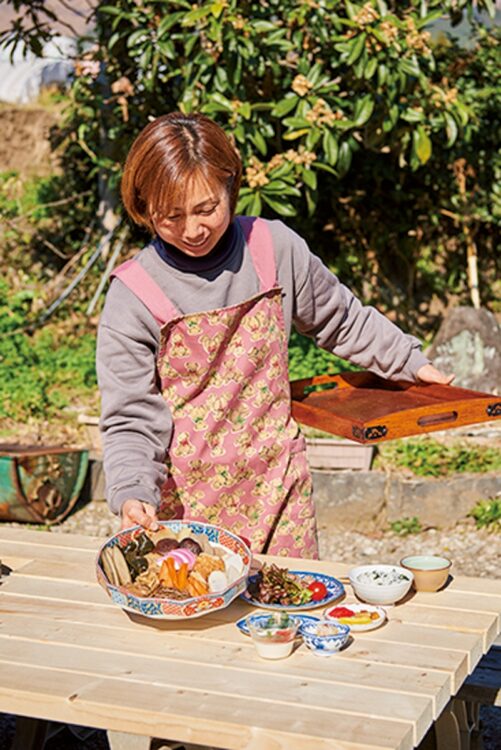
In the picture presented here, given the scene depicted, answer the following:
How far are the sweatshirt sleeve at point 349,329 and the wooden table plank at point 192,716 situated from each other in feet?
3.96

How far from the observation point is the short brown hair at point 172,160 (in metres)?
2.76

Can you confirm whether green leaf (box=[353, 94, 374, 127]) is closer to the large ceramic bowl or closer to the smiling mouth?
the smiling mouth

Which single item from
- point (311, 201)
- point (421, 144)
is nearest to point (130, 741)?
point (311, 201)

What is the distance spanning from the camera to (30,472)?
609cm

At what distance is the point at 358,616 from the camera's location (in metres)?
2.69

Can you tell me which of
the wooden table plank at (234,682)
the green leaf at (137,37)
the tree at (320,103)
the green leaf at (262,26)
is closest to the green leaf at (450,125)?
the tree at (320,103)

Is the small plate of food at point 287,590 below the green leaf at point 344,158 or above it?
below

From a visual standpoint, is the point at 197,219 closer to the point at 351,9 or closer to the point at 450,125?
the point at 351,9

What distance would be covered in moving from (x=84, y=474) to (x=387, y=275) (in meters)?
3.15

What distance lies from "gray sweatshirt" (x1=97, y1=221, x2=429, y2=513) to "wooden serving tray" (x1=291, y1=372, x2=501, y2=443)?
0.10m

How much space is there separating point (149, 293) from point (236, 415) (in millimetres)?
380

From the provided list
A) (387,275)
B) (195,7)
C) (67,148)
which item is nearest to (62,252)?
(67,148)

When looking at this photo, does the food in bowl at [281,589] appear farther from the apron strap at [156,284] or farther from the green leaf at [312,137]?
the green leaf at [312,137]

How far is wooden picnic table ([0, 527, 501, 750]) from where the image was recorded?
220 centimetres
